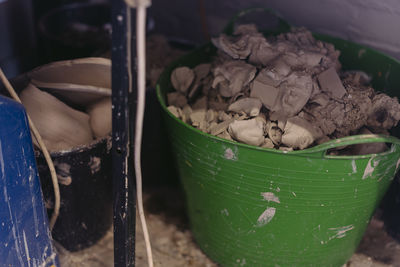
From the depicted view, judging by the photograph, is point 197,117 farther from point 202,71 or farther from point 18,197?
point 18,197

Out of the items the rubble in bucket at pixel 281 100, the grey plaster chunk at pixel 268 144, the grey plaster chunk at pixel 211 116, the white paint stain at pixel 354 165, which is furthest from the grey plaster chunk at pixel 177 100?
the white paint stain at pixel 354 165

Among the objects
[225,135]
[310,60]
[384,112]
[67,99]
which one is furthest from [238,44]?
[67,99]

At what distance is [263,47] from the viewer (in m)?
1.50

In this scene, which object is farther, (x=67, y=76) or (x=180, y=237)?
(x=180, y=237)

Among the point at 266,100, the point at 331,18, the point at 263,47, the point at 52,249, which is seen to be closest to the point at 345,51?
the point at 331,18

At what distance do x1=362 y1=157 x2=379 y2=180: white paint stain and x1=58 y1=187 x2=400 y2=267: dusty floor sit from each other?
0.54 metres

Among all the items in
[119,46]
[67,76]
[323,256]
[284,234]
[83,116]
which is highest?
Result: [119,46]

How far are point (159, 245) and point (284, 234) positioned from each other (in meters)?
0.53

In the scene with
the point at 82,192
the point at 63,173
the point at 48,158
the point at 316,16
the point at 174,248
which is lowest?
the point at 174,248

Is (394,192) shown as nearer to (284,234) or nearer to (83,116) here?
(284,234)

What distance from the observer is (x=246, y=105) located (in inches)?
55.0

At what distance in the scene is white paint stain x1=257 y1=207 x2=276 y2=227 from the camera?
1.42 metres

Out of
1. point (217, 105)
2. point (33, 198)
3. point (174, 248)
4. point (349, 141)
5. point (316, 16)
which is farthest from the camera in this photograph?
point (316, 16)

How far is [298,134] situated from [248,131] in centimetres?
14
